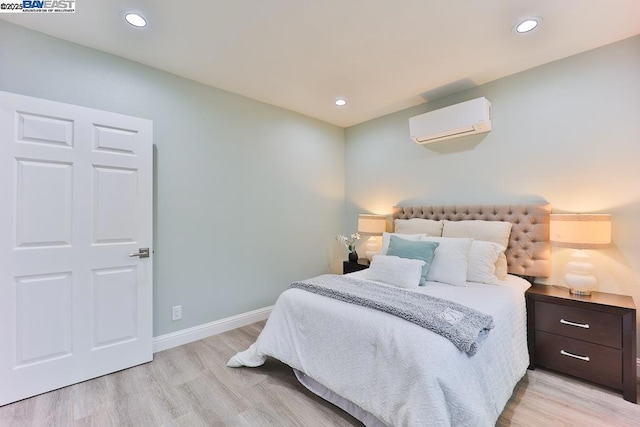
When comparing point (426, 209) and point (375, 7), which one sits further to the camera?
point (426, 209)

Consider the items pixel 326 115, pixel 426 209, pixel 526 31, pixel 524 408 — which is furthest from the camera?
pixel 326 115

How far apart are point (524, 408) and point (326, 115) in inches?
139

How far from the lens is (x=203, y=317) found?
9.52 ft

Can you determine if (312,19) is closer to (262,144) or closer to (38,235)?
(262,144)

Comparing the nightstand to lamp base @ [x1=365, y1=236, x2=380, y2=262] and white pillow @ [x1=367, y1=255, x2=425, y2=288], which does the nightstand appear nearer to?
white pillow @ [x1=367, y1=255, x2=425, y2=288]

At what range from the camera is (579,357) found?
6.83ft

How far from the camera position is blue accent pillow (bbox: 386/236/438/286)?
246cm

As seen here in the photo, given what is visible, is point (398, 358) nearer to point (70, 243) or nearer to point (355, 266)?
point (355, 266)

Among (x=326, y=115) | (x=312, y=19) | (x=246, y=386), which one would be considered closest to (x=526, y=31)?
(x=312, y=19)

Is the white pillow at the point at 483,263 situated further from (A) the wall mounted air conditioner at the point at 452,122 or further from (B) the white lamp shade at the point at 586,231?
(A) the wall mounted air conditioner at the point at 452,122

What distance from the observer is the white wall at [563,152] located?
Result: 7.25ft

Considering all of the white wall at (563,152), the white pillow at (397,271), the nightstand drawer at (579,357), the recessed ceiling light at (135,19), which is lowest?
the nightstand drawer at (579,357)

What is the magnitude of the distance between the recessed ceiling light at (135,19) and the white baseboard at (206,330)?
8.43ft

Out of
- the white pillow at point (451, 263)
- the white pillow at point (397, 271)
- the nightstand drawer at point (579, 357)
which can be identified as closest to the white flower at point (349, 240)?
the white pillow at point (397, 271)
